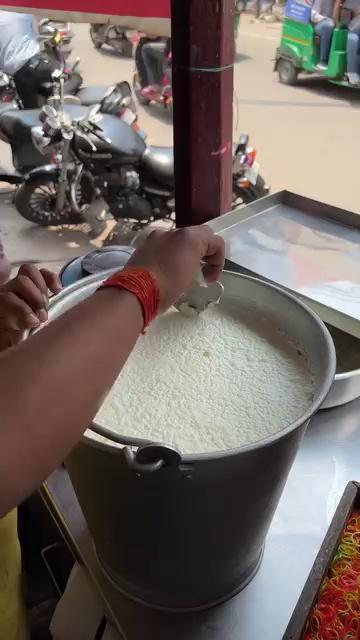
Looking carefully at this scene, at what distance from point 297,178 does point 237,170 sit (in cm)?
131

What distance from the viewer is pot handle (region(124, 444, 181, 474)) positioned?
508 mm

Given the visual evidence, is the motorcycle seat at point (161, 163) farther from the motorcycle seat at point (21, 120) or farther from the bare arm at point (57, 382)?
the bare arm at point (57, 382)

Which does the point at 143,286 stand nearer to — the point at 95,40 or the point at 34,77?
the point at 34,77

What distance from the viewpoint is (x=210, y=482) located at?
0.57 metres

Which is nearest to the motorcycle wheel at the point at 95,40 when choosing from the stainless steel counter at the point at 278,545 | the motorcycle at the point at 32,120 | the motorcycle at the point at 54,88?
the motorcycle at the point at 54,88

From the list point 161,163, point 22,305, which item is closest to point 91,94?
point 161,163

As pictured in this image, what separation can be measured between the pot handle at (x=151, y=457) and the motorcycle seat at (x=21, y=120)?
135 inches

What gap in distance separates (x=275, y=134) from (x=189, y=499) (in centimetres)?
521

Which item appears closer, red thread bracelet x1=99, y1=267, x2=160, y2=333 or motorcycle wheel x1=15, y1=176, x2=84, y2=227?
red thread bracelet x1=99, y1=267, x2=160, y2=333

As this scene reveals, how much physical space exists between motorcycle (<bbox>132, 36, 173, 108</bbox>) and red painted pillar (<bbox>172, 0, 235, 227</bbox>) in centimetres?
441

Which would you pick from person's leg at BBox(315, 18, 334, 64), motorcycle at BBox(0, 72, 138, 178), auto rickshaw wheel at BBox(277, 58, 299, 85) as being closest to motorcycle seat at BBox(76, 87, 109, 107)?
motorcycle at BBox(0, 72, 138, 178)

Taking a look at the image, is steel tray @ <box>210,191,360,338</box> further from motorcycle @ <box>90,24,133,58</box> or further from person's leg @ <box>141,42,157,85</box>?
motorcycle @ <box>90,24,133,58</box>

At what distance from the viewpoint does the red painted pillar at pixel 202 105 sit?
1.14m

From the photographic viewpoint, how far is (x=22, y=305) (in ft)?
2.26
